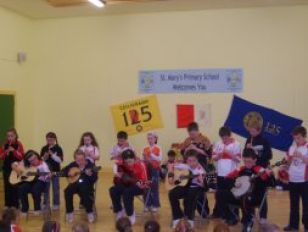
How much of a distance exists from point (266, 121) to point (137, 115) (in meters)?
3.01

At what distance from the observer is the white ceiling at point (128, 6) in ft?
31.3

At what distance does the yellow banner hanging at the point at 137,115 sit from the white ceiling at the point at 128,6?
2.11 metres

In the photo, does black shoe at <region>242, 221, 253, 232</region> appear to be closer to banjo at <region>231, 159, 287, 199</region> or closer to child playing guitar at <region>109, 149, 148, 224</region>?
banjo at <region>231, 159, 287, 199</region>

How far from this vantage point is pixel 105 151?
10.9 metres

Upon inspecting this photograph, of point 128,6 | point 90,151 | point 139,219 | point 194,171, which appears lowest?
point 139,219

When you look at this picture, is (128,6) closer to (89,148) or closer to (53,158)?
(89,148)

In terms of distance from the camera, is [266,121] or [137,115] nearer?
[266,121]

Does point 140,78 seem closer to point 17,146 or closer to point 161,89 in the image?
point 161,89

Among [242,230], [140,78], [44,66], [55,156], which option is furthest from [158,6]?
[242,230]

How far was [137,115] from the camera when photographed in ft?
35.0

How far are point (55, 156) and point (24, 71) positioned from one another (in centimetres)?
445

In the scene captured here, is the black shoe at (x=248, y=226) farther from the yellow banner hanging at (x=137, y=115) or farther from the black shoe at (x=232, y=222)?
the yellow banner hanging at (x=137, y=115)

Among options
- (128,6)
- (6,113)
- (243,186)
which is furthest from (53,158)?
(128,6)

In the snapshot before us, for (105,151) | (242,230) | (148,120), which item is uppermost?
(148,120)
